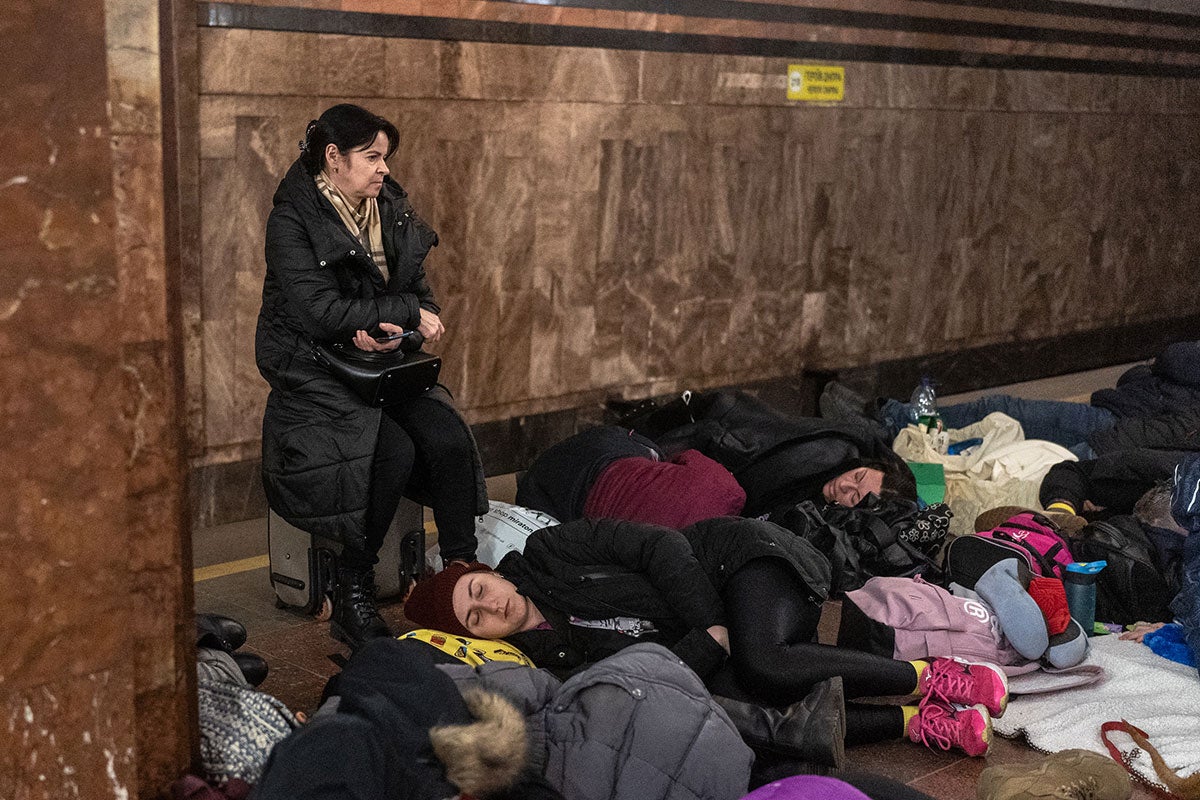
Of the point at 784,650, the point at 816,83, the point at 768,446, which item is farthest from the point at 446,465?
the point at 816,83

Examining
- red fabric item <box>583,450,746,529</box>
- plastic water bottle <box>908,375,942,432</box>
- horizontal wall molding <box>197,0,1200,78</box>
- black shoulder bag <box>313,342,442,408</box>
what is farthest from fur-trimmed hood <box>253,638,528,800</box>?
plastic water bottle <box>908,375,942,432</box>

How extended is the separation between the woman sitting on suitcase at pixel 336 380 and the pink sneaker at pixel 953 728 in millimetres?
1547

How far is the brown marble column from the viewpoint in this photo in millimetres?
2533

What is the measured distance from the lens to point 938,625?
450 centimetres

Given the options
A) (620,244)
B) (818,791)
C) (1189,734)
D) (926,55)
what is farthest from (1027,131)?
(818,791)

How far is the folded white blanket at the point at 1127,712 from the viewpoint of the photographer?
4.09 metres

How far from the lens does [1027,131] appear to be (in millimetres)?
9500

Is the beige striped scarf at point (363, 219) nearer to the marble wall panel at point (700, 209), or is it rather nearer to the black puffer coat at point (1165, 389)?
the marble wall panel at point (700, 209)

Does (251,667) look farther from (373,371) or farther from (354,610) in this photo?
(373,371)

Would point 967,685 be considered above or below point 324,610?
above

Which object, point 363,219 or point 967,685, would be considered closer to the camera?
point 967,685

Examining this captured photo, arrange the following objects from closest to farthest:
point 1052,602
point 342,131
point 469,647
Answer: point 469,647 → point 342,131 → point 1052,602

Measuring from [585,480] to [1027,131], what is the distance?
5.31 m

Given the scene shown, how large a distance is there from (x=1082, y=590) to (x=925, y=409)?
2.48 metres
